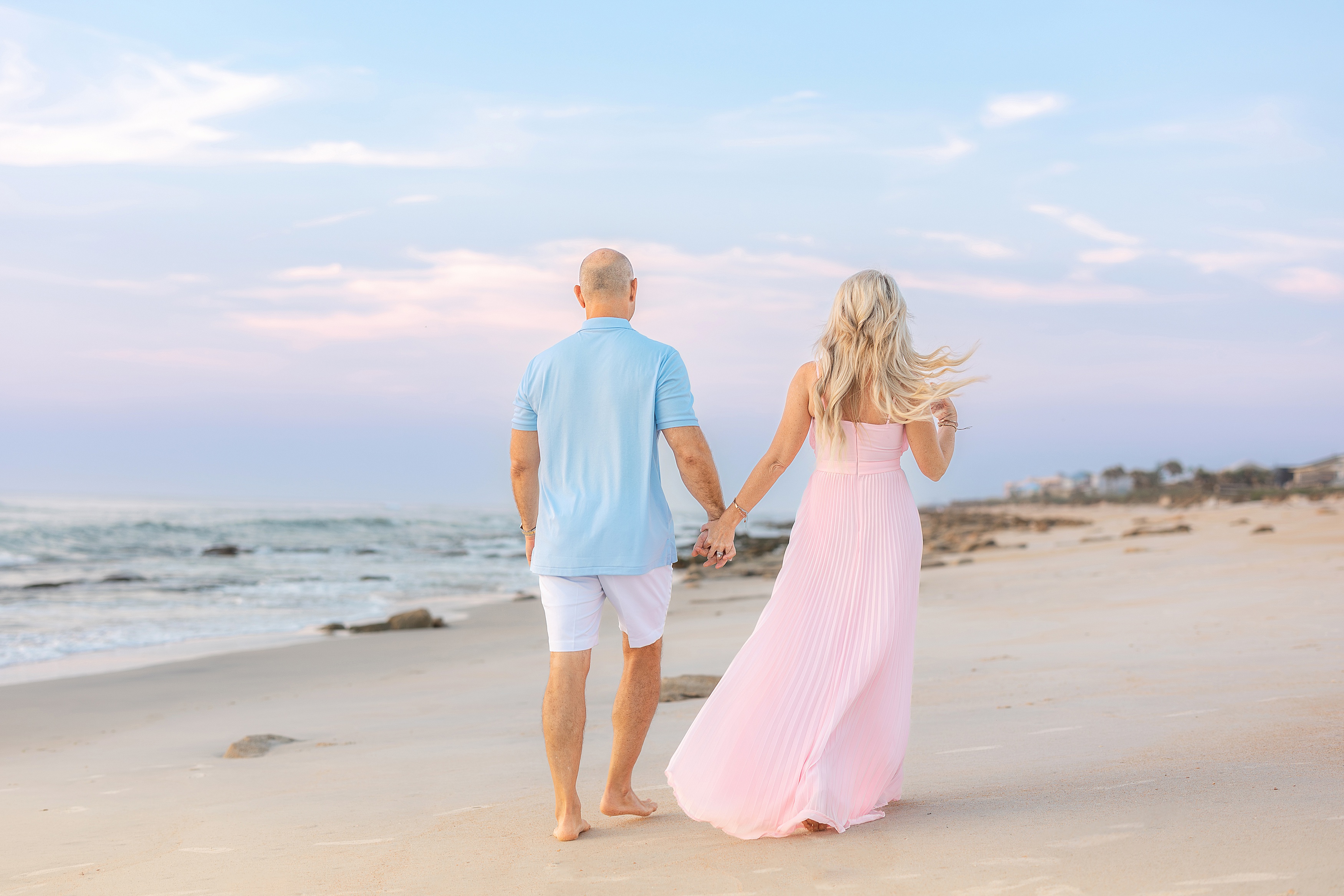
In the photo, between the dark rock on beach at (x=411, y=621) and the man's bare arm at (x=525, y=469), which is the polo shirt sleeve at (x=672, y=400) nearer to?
the man's bare arm at (x=525, y=469)

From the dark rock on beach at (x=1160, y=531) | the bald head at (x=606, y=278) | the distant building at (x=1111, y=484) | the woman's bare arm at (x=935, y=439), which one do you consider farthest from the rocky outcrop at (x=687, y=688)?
the distant building at (x=1111, y=484)

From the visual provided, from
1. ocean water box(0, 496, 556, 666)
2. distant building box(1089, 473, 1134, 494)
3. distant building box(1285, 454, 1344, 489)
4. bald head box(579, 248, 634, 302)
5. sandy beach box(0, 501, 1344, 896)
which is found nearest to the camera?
sandy beach box(0, 501, 1344, 896)

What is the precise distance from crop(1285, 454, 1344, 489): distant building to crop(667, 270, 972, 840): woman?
201ft

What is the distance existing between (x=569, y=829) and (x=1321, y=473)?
3052 inches

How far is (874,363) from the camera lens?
11.1 feet

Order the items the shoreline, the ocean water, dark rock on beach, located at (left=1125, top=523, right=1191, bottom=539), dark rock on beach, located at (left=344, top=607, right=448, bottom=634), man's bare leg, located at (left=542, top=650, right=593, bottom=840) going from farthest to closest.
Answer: dark rock on beach, located at (left=1125, top=523, right=1191, bottom=539), the ocean water, dark rock on beach, located at (left=344, top=607, right=448, bottom=634), the shoreline, man's bare leg, located at (left=542, top=650, right=593, bottom=840)

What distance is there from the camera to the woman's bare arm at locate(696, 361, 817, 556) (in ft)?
11.6

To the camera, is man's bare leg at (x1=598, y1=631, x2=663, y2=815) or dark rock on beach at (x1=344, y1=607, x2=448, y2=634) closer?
man's bare leg at (x1=598, y1=631, x2=663, y2=815)

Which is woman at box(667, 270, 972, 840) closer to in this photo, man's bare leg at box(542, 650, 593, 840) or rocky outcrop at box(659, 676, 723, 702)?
man's bare leg at box(542, 650, 593, 840)

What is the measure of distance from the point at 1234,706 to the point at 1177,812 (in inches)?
75.4

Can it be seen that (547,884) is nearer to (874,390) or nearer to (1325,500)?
(874,390)

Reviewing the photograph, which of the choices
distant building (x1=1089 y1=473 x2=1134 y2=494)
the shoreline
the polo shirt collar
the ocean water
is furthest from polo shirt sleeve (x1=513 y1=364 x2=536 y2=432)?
distant building (x1=1089 y1=473 x2=1134 y2=494)

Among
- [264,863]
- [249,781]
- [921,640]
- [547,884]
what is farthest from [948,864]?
[921,640]

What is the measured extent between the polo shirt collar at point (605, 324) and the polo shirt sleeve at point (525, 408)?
273 mm
